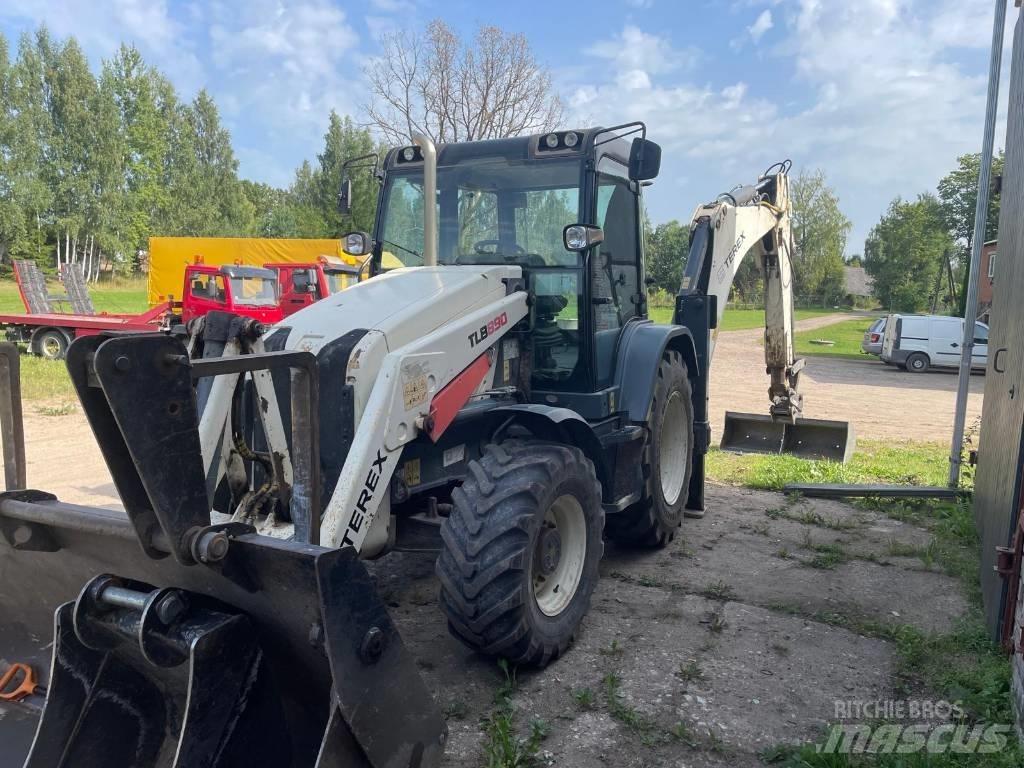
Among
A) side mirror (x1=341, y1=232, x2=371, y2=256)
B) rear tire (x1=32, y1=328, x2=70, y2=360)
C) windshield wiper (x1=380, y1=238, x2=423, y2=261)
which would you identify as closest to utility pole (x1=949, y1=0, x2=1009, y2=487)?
windshield wiper (x1=380, y1=238, x2=423, y2=261)

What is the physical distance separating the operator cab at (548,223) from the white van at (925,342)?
20950 millimetres

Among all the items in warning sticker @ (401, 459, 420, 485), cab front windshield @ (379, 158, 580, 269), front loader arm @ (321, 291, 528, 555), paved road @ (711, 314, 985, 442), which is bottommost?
paved road @ (711, 314, 985, 442)

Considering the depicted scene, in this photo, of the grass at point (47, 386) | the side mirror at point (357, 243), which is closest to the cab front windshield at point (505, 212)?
the side mirror at point (357, 243)

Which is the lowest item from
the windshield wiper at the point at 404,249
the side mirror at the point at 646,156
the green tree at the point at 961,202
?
the windshield wiper at the point at 404,249

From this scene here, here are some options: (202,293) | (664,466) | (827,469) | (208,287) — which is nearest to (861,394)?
(827,469)

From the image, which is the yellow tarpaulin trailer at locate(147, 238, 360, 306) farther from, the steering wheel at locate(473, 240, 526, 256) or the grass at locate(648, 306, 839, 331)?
the steering wheel at locate(473, 240, 526, 256)

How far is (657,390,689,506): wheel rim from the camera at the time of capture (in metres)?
6.05

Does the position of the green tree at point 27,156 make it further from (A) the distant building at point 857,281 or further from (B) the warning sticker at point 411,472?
(A) the distant building at point 857,281

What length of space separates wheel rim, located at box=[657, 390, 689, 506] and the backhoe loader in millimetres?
22

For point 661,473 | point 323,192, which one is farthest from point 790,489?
point 323,192

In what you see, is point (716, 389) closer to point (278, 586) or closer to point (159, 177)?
point (278, 586)

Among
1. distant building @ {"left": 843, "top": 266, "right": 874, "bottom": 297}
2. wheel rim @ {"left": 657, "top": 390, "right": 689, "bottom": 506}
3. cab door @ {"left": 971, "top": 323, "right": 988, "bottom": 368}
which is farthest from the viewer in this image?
distant building @ {"left": 843, "top": 266, "right": 874, "bottom": 297}

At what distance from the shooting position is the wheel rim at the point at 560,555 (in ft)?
13.1

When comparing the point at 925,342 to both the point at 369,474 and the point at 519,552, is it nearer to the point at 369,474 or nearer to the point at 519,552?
the point at 519,552
